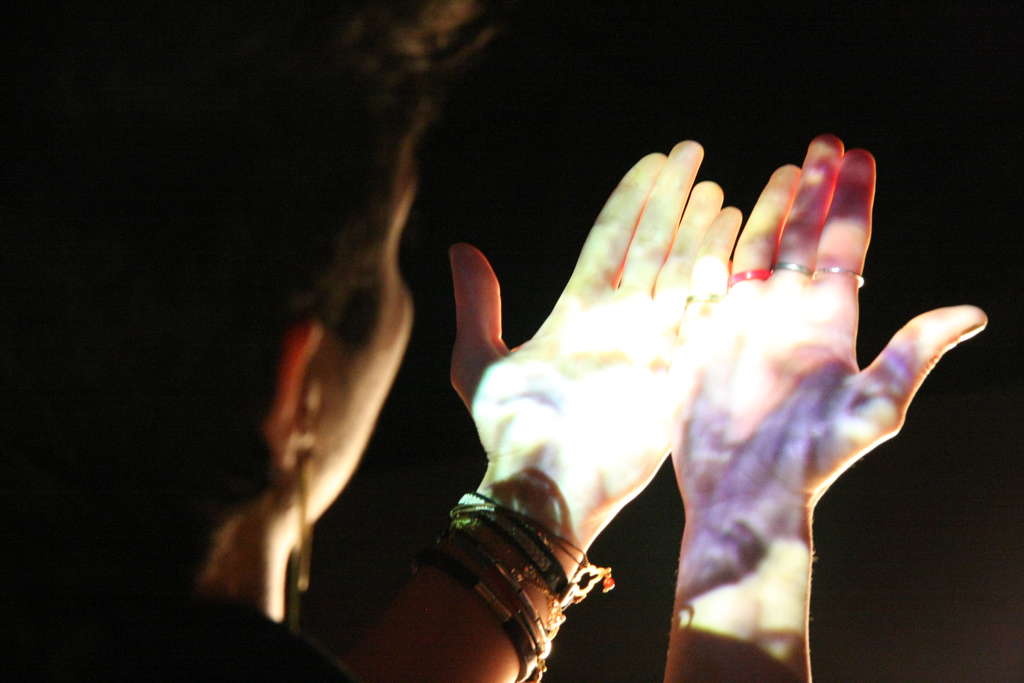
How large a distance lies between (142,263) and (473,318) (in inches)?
22.4

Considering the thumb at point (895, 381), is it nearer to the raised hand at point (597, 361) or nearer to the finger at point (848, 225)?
the finger at point (848, 225)

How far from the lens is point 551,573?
2.55 ft

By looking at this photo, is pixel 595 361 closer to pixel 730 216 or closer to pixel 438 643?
→ pixel 730 216

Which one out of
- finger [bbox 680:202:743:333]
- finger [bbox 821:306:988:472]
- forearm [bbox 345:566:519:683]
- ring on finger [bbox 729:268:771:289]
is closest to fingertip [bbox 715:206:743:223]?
finger [bbox 680:202:743:333]

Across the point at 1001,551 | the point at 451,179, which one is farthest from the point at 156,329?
the point at 1001,551

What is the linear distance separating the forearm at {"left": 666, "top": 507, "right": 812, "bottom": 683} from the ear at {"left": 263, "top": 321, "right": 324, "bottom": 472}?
46cm

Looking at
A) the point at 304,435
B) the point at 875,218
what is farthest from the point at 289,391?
the point at 875,218

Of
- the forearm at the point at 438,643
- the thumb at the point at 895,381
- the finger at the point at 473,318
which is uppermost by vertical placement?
the finger at the point at 473,318

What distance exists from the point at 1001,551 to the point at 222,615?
1195 millimetres

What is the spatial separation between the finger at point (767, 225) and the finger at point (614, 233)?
169 mm

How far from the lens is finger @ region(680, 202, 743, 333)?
912mm

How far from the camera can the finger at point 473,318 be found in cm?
98

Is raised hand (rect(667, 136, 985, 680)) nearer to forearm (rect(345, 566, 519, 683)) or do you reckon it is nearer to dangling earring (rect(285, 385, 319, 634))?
forearm (rect(345, 566, 519, 683))

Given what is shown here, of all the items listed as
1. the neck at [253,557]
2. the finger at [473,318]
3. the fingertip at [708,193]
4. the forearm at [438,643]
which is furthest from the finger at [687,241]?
the neck at [253,557]
